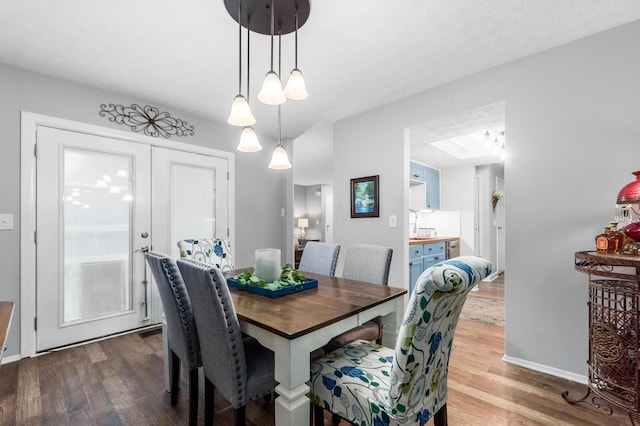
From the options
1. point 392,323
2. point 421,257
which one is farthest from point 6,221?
point 421,257

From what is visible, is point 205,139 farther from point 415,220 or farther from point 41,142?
point 415,220

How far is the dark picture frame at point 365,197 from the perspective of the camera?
327 cm

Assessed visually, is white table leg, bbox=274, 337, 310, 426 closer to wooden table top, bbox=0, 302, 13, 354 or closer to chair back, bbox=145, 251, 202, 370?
chair back, bbox=145, 251, 202, 370

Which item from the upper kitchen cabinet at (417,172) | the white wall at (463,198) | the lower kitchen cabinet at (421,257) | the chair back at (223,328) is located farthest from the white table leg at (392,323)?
the white wall at (463,198)

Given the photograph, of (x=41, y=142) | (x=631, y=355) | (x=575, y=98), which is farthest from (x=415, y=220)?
(x=41, y=142)

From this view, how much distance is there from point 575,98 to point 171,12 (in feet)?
8.68

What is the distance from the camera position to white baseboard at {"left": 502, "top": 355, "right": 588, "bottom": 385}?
200 centimetres

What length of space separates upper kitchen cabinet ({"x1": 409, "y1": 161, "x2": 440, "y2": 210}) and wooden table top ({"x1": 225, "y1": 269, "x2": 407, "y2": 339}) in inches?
134

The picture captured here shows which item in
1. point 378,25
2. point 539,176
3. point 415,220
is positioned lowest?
point 415,220

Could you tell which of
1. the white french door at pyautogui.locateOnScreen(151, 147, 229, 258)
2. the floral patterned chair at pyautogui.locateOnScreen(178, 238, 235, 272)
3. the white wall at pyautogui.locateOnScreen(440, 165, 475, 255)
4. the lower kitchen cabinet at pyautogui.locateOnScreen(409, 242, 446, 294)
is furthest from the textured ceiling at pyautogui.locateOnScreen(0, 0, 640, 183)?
the white wall at pyautogui.locateOnScreen(440, 165, 475, 255)

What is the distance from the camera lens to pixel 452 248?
16.5 ft

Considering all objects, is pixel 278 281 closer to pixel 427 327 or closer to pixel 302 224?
pixel 427 327

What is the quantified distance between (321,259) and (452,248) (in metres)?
3.38

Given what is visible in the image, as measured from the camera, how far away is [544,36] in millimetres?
2012
